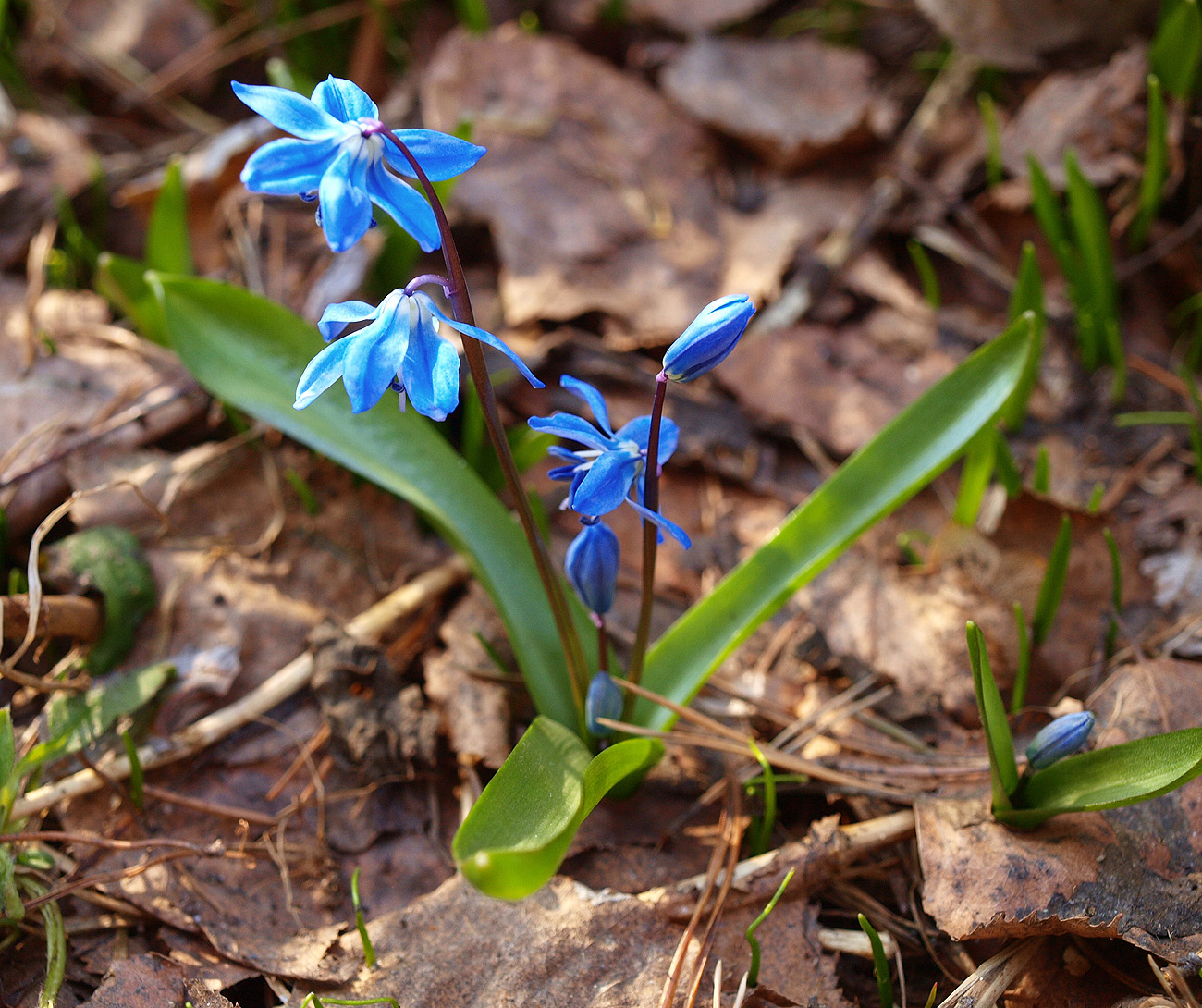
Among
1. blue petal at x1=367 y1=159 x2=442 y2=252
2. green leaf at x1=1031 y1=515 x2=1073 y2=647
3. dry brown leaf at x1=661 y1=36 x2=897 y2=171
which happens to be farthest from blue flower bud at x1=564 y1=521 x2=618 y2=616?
dry brown leaf at x1=661 y1=36 x2=897 y2=171

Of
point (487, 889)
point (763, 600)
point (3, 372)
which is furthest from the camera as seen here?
point (3, 372)

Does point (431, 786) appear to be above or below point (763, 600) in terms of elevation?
below

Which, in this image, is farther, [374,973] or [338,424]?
[338,424]

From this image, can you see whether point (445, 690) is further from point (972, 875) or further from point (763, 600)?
point (972, 875)

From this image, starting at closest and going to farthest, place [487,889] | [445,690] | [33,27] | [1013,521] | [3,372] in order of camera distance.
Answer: [487,889] < [445,690] < [1013,521] < [3,372] < [33,27]

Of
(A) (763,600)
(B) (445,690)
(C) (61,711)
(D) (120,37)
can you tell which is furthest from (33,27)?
(A) (763,600)

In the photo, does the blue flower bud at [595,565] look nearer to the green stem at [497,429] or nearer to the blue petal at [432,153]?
the green stem at [497,429]

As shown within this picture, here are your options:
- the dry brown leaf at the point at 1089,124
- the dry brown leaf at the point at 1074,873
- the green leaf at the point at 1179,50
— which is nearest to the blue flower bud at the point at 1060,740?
the dry brown leaf at the point at 1074,873
